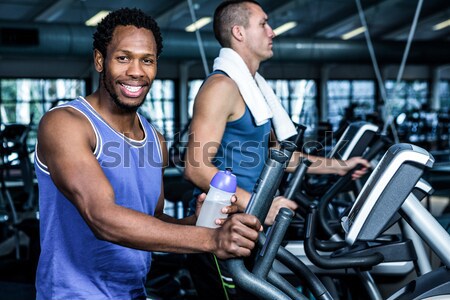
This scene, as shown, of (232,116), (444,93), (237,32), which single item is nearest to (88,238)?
(232,116)

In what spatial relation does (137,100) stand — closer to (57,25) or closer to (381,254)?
(381,254)

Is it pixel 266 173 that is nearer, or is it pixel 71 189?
pixel 266 173

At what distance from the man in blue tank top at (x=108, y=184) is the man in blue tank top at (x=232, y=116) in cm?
43

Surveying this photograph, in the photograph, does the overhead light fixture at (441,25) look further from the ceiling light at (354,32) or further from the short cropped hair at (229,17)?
the short cropped hair at (229,17)

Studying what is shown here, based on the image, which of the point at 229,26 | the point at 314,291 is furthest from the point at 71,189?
the point at 229,26

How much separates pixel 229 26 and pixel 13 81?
10.8m

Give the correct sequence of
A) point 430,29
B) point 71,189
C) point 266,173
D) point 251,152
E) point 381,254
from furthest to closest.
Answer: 1. point 430,29
2. point 251,152
3. point 381,254
4. point 71,189
5. point 266,173

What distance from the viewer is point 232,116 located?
1.92 m

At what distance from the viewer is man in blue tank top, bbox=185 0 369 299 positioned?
1834mm

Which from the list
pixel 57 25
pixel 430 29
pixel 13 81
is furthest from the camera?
pixel 430 29

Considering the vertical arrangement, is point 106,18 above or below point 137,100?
above

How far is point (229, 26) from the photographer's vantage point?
6.98 feet

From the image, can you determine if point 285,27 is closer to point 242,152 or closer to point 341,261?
point 242,152

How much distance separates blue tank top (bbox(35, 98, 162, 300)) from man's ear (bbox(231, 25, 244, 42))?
94 cm
